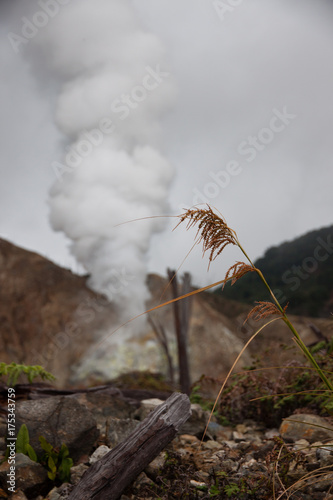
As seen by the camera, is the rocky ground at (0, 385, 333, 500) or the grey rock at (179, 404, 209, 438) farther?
the grey rock at (179, 404, 209, 438)

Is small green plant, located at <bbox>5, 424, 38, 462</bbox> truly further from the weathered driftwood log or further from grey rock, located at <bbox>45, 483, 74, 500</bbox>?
the weathered driftwood log

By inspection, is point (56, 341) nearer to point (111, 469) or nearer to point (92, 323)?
point (92, 323)

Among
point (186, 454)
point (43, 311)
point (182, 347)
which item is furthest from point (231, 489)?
point (43, 311)

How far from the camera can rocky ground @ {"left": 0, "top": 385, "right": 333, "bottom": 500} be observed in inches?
104

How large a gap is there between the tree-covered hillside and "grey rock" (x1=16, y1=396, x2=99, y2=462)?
17.7m

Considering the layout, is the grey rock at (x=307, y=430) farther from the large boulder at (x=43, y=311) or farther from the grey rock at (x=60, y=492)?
the large boulder at (x=43, y=311)

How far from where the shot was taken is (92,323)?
59.0ft

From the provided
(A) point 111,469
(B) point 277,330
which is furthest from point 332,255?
(A) point 111,469

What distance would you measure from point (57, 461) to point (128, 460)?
82 cm

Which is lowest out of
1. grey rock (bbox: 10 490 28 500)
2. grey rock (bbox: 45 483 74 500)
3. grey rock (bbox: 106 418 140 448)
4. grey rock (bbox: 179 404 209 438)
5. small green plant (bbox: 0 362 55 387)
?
grey rock (bbox: 179 404 209 438)

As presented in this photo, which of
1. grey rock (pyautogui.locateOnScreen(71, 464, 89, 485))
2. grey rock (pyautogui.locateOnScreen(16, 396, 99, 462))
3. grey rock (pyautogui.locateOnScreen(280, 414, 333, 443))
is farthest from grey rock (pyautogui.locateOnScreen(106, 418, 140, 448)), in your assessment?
grey rock (pyautogui.locateOnScreen(280, 414, 333, 443))

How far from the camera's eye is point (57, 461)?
123 inches

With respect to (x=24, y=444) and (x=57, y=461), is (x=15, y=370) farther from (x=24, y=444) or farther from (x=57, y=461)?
(x=57, y=461)

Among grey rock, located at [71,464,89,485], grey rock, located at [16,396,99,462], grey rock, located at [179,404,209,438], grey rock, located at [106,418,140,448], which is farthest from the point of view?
grey rock, located at [179,404,209,438]
